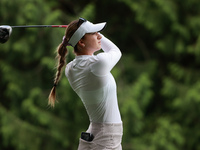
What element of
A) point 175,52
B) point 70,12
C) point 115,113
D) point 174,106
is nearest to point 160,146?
point 174,106

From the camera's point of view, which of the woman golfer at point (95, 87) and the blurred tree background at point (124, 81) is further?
the blurred tree background at point (124, 81)

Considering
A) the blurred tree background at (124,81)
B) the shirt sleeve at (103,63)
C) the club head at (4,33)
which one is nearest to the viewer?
the shirt sleeve at (103,63)

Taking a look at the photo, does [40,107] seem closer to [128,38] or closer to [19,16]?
[19,16]

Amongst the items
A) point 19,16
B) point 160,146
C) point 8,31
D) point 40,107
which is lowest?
point 160,146

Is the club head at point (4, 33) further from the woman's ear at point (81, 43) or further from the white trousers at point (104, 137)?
the white trousers at point (104, 137)

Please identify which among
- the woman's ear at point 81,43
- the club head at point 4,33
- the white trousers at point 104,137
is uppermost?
the club head at point 4,33

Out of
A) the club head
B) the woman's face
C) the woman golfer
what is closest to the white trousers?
the woman golfer

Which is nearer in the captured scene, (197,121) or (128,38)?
(197,121)

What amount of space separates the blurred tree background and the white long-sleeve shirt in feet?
13.2

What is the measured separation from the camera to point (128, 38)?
805 centimetres

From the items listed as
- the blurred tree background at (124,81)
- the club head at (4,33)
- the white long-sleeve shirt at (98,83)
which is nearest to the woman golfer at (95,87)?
the white long-sleeve shirt at (98,83)

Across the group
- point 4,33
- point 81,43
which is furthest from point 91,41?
point 4,33

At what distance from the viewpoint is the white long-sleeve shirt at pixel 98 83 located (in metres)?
2.45

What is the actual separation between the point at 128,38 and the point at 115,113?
5575mm
